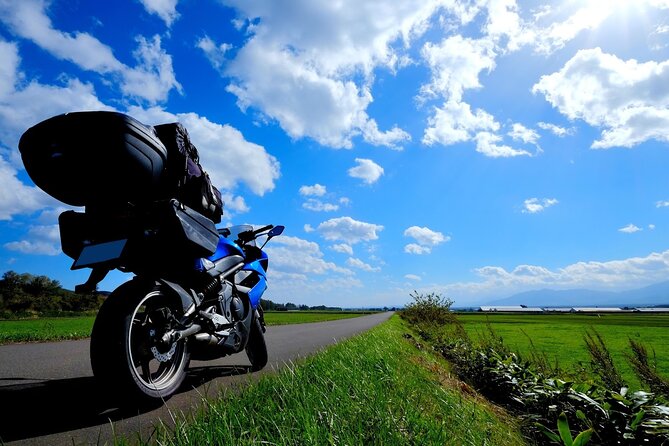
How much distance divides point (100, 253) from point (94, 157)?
659 millimetres

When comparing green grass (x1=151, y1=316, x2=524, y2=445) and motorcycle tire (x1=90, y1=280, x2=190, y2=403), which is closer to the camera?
green grass (x1=151, y1=316, x2=524, y2=445)

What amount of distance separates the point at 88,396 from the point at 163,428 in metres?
1.64

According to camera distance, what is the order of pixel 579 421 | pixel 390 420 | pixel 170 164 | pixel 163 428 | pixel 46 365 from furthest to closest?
1. pixel 46 365
2. pixel 579 421
3. pixel 170 164
4. pixel 390 420
5. pixel 163 428

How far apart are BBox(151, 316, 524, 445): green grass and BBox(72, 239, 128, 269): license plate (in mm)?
1170

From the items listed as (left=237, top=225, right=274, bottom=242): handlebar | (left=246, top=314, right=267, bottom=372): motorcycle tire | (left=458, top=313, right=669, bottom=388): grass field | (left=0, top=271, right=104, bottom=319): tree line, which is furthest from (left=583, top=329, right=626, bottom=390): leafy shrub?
(left=0, top=271, right=104, bottom=319): tree line

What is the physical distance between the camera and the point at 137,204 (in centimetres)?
278

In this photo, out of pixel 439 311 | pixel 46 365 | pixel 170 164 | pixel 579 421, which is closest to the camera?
pixel 170 164

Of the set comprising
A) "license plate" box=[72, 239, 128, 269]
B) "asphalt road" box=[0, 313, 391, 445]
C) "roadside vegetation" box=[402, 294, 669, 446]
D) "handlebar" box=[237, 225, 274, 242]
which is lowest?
"roadside vegetation" box=[402, 294, 669, 446]

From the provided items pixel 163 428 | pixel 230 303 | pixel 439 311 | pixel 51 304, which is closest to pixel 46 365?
pixel 230 303

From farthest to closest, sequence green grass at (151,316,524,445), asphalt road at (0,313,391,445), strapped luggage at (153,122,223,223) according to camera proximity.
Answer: strapped luggage at (153,122,223,223)
asphalt road at (0,313,391,445)
green grass at (151,316,524,445)

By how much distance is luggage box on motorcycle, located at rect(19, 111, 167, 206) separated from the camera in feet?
8.00

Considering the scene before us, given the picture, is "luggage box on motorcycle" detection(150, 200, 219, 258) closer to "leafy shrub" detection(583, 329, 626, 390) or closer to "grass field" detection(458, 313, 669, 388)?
"grass field" detection(458, 313, 669, 388)

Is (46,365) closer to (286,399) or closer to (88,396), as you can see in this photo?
(88,396)

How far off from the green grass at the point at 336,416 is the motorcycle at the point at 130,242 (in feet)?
1.97
